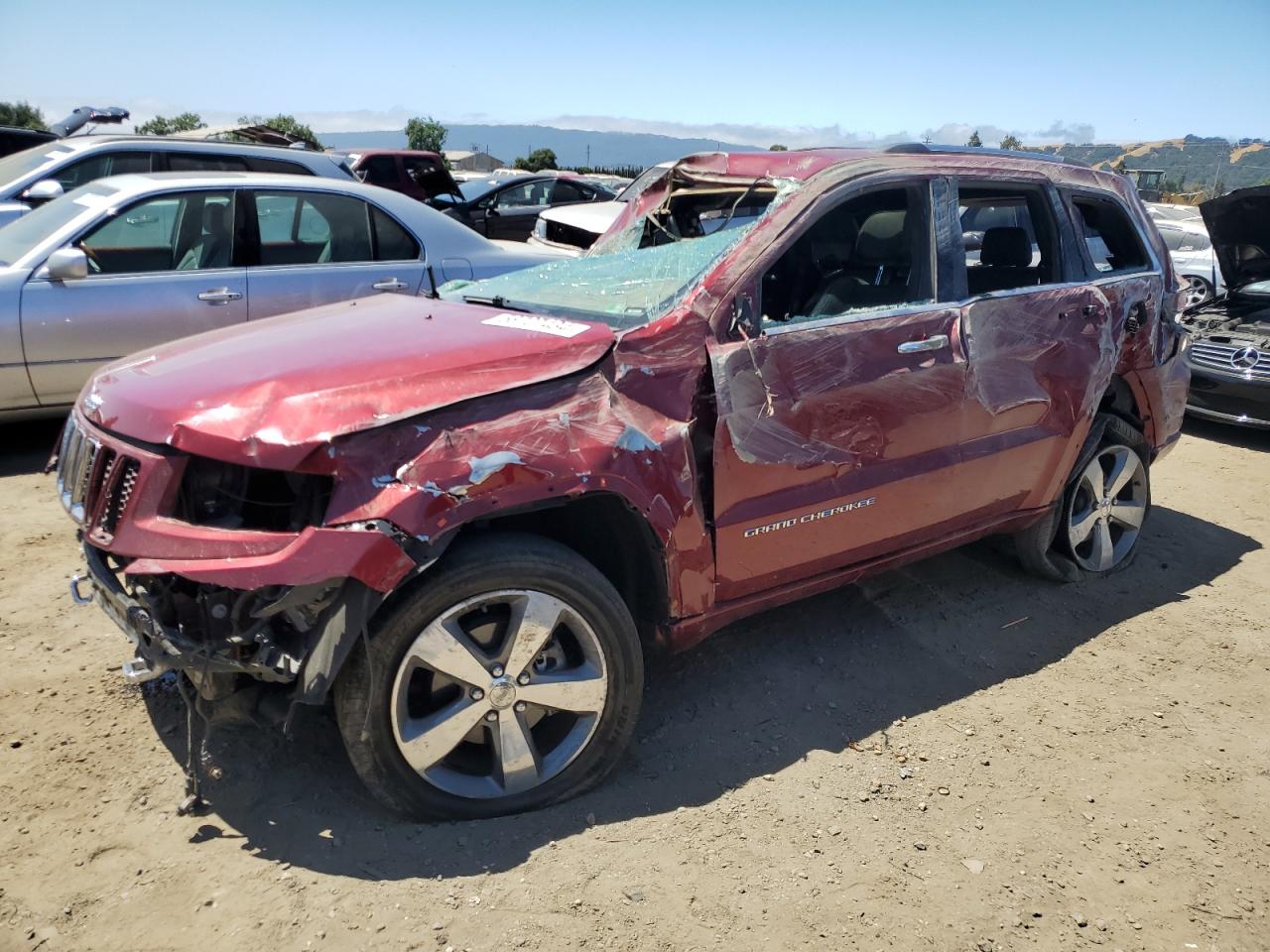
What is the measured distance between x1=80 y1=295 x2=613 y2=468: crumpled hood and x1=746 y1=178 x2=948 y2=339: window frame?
0.54 m

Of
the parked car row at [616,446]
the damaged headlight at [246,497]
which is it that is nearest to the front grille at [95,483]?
the parked car row at [616,446]

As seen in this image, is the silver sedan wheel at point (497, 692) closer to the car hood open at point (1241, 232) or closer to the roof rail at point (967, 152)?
the roof rail at point (967, 152)

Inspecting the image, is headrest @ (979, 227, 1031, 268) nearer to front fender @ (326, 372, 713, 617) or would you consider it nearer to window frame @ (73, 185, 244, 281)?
front fender @ (326, 372, 713, 617)

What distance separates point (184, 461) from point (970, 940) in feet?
7.67

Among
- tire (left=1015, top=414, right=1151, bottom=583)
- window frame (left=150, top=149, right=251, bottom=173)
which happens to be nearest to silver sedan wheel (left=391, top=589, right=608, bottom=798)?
tire (left=1015, top=414, right=1151, bottom=583)

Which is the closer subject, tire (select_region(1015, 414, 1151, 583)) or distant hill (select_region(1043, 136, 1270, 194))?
tire (select_region(1015, 414, 1151, 583))

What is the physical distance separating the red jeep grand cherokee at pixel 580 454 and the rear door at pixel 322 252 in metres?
2.40

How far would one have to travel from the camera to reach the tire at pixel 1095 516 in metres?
4.20

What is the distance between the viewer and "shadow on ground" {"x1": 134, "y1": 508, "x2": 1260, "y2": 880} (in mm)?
2537

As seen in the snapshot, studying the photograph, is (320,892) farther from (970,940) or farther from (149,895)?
(970,940)

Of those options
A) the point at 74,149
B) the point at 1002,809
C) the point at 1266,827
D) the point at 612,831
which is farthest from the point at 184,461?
the point at 74,149

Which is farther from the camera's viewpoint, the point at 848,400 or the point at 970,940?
the point at 848,400

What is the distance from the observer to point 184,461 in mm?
2309

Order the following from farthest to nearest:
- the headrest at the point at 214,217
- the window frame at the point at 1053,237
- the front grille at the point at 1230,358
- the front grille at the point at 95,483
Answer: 1. the front grille at the point at 1230,358
2. the headrest at the point at 214,217
3. the window frame at the point at 1053,237
4. the front grille at the point at 95,483
